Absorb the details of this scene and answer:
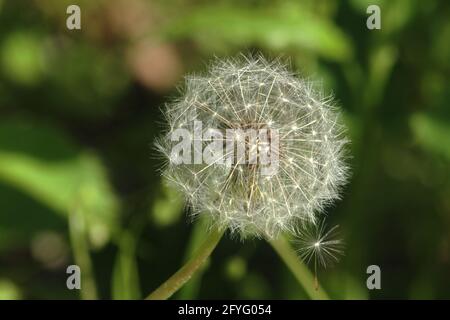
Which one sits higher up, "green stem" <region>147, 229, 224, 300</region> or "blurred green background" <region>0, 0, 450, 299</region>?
"blurred green background" <region>0, 0, 450, 299</region>

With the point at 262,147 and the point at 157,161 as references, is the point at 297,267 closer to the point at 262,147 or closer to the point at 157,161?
the point at 262,147

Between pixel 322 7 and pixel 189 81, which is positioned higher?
pixel 322 7

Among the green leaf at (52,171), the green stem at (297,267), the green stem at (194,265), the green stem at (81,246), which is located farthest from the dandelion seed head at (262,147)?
the green leaf at (52,171)

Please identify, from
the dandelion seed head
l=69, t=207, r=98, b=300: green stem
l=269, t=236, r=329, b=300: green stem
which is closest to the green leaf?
l=69, t=207, r=98, b=300: green stem

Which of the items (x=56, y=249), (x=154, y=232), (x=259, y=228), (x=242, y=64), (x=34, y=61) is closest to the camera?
(x=259, y=228)

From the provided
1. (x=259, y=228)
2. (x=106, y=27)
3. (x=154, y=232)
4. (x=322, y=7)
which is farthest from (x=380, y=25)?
(x=259, y=228)

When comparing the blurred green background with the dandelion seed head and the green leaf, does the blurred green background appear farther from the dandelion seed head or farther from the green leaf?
the dandelion seed head

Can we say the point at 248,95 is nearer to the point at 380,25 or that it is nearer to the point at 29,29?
the point at 380,25

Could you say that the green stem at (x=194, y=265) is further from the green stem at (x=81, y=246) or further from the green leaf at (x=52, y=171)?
the green leaf at (x=52, y=171)
